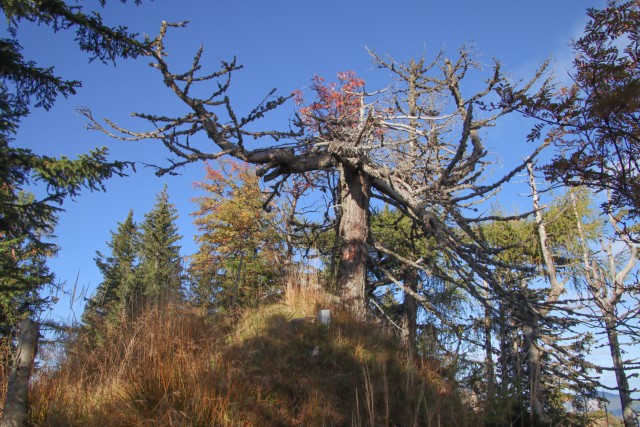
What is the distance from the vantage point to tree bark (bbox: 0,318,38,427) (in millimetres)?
2801

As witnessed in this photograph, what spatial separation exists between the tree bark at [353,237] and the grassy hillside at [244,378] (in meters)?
0.71

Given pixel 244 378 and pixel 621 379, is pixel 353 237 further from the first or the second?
pixel 621 379

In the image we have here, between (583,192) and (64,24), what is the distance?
15.6 metres

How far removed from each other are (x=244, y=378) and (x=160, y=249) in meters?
3.33

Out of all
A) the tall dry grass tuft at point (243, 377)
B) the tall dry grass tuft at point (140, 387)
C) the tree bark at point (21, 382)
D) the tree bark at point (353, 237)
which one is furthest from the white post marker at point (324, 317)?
the tree bark at point (21, 382)

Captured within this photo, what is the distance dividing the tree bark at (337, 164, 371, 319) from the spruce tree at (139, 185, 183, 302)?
8.30 feet

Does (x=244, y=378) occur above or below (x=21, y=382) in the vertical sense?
above

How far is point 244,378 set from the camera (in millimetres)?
3688

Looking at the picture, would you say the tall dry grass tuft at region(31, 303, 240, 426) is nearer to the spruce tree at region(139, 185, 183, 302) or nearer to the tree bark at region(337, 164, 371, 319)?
the spruce tree at region(139, 185, 183, 302)

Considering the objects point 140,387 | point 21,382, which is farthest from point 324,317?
point 21,382

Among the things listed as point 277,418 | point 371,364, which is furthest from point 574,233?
point 277,418

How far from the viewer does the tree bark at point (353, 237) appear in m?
6.48

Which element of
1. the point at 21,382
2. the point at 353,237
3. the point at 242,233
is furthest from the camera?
the point at 242,233

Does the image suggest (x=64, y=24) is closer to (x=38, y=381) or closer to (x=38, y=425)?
(x=38, y=381)
